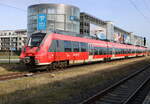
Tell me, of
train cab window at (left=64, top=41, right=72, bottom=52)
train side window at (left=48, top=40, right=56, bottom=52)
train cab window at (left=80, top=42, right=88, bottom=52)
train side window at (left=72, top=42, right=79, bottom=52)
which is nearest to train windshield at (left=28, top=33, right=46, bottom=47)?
train side window at (left=48, top=40, right=56, bottom=52)

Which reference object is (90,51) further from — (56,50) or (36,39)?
(36,39)

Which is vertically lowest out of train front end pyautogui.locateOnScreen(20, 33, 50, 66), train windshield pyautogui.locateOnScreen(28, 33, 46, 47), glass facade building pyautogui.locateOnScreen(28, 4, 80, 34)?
train front end pyautogui.locateOnScreen(20, 33, 50, 66)

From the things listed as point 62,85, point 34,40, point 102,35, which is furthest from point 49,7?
point 62,85

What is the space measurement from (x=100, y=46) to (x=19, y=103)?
2332 centimetres

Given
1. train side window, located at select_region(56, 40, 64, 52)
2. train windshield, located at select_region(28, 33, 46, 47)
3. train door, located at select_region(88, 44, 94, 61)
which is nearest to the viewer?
train windshield, located at select_region(28, 33, 46, 47)

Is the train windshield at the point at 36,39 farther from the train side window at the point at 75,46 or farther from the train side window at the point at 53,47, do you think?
the train side window at the point at 75,46

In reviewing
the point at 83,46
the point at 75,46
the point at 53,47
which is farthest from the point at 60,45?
the point at 83,46

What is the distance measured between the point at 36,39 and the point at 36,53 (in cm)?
162

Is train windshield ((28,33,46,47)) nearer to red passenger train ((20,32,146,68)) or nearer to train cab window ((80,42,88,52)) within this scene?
red passenger train ((20,32,146,68))

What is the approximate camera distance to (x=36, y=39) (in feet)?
58.1

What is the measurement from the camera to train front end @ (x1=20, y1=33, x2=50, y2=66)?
54.4ft

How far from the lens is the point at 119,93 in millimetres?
10484

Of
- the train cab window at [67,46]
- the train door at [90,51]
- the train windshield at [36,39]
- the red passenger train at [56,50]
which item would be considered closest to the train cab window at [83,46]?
the red passenger train at [56,50]

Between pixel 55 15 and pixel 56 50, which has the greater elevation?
pixel 55 15
